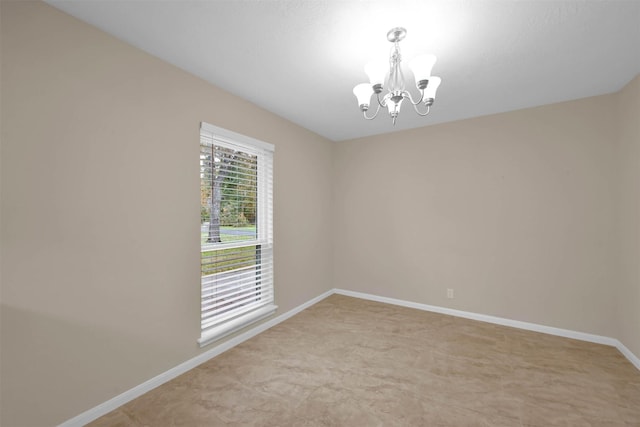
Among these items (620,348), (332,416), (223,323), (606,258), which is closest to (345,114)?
(223,323)

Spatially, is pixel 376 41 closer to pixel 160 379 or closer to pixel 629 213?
pixel 629 213

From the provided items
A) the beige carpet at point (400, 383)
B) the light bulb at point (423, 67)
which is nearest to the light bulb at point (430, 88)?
the light bulb at point (423, 67)

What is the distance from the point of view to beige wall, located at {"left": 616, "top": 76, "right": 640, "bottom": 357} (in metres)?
2.36

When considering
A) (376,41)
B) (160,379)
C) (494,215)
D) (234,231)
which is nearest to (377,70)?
(376,41)

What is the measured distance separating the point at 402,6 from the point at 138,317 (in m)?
2.75

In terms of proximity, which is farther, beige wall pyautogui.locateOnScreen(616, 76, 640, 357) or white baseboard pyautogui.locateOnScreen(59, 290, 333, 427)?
beige wall pyautogui.locateOnScreen(616, 76, 640, 357)

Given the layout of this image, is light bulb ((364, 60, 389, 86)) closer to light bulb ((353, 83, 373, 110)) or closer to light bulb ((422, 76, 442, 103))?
light bulb ((353, 83, 373, 110))

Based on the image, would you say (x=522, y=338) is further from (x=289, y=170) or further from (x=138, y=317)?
(x=138, y=317)

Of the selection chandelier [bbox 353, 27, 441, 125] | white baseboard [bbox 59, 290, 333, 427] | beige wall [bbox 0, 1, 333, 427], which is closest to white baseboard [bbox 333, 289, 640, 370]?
white baseboard [bbox 59, 290, 333, 427]

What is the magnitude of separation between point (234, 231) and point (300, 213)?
3.65ft

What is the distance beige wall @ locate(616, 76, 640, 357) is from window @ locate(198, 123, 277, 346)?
11.5 feet

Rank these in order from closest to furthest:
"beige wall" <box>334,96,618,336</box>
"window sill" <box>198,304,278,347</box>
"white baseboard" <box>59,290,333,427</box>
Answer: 1. "white baseboard" <box>59,290,333,427</box>
2. "window sill" <box>198,304,278,347</box>
3. "beige wall" <box>334,96,618,336</box>

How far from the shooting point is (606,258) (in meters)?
2.74

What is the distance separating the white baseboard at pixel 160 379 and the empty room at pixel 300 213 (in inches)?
0.7
